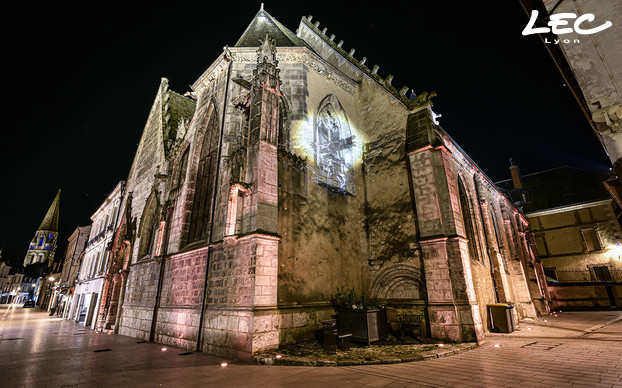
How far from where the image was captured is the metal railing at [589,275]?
20922 mm

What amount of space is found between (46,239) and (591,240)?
101827 millimetres

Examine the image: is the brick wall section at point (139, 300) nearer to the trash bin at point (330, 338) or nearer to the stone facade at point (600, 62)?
the trash bin at point (330, 338)

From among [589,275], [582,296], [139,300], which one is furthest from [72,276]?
[589,275]

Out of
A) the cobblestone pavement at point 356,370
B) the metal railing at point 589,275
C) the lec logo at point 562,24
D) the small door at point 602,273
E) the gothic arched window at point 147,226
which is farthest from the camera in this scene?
the small door at point 602,273

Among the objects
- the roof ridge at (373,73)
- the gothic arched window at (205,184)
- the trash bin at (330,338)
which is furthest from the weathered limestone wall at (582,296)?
the gothic arched window at (205,184)

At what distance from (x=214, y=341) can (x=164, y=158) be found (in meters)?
11.0

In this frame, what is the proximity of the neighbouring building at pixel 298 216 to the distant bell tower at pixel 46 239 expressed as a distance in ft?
244

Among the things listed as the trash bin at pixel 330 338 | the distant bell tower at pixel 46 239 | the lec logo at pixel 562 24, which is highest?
the distant bell tower at pixel 46 239

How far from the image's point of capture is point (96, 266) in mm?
22094

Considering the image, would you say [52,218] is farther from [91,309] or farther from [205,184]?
[205,184]

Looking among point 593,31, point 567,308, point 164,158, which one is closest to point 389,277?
point 593,31

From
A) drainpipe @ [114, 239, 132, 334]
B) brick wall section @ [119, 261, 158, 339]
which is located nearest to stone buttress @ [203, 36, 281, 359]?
brick wall section @ [119, 261, 158, 339]

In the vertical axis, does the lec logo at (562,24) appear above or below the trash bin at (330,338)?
above

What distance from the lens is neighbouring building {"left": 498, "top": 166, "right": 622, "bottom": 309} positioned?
2012 cm
